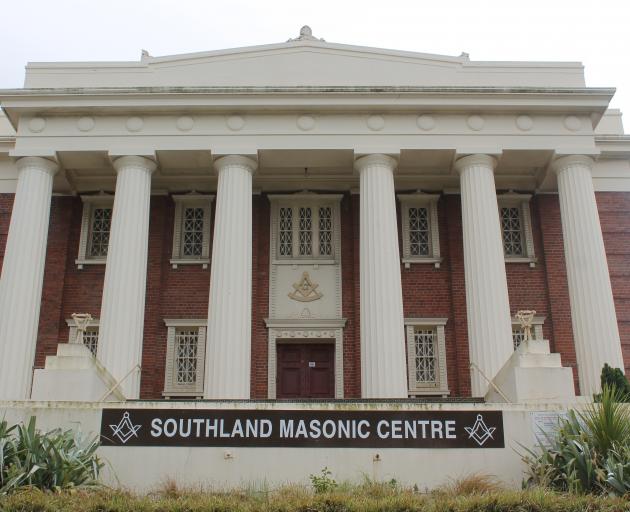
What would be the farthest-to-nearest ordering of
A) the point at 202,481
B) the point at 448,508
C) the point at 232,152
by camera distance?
the point at 232,152, the point at 202,481, the point at 448,508

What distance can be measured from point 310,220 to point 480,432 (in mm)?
11827

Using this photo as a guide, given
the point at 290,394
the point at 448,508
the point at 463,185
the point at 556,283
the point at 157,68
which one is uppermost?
the point at 157,68

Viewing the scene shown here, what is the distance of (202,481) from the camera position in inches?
444

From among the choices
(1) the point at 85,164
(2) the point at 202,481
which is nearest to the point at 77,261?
(1) the point at 85,164

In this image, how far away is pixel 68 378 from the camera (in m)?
12.7

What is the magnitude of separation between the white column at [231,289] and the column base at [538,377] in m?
6.77

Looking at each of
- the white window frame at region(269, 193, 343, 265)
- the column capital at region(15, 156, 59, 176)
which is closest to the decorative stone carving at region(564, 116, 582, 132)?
the white window frame at region(269, 193, 343, 265)

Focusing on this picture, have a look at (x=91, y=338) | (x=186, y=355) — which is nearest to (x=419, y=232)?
(x=186, y=355)

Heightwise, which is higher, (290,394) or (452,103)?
(452,103)

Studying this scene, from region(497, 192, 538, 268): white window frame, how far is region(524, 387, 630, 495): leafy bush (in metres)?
10.9

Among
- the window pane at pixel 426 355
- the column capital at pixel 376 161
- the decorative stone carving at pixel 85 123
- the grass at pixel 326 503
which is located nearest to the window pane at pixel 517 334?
the window pane at pixel 426 355

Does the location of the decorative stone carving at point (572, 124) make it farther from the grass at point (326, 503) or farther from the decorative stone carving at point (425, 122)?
the grass at point (326, 503)

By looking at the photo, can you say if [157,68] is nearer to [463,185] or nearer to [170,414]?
[463,185]

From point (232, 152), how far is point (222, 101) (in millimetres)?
1369
